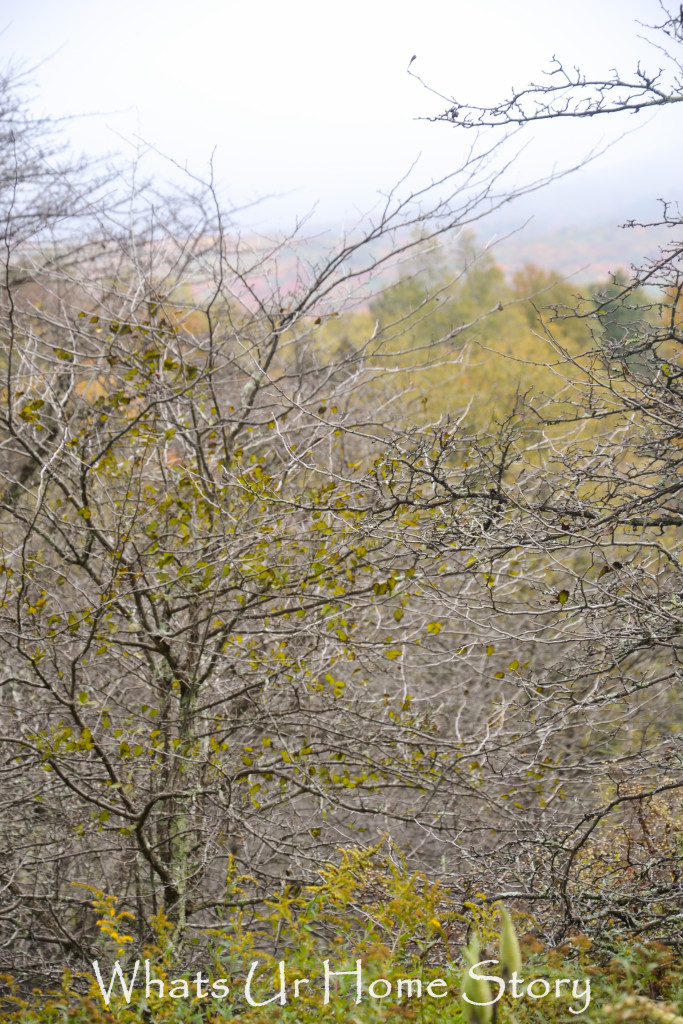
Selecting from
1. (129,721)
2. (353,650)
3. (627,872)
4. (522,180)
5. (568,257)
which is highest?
(568,257)

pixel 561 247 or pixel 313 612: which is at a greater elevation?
pixel 561 247

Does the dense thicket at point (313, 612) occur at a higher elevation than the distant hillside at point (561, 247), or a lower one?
lower

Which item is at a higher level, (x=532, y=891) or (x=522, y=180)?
(x=522, y=180)

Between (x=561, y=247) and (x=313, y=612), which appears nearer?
(x=313, y=612)

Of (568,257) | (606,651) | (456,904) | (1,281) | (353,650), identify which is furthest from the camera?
(568,257)

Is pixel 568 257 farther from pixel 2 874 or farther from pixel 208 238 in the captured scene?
pixel 2 874

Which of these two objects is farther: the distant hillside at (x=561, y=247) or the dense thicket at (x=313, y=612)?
the distant hillside at (x=561, y=247)

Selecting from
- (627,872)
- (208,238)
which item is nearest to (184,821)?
(627,872)

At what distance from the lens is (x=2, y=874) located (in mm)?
4375

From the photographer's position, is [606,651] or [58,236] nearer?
[606,651]

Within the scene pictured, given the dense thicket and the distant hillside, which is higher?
the distant hillside

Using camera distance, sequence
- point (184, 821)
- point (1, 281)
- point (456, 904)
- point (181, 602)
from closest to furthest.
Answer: point (456, 904)
point (184, 821)
point (181, 602)
point (1, 281)

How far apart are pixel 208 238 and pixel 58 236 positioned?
1715 mm

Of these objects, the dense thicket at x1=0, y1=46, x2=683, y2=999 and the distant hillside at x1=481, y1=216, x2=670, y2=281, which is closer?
the dense thicket at x1=0, y1=46, x2=683, y2=999
